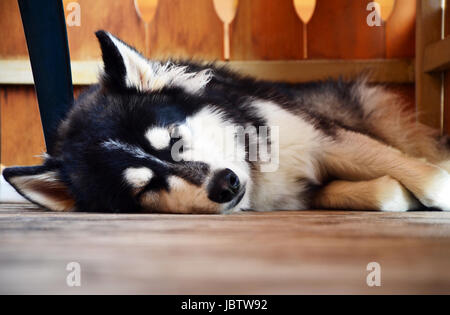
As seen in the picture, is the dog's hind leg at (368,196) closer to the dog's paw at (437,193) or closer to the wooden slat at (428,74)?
the dog's paw at (437,193)

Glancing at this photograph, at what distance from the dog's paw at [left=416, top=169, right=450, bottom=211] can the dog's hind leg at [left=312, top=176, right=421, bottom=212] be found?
67 mm

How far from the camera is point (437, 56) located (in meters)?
2.61

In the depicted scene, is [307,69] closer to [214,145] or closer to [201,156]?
[214,145]

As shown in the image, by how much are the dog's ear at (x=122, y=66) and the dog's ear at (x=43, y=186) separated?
1.50ft

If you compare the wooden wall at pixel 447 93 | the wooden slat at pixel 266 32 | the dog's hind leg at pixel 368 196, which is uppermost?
the wooden slat at pixel 266 32

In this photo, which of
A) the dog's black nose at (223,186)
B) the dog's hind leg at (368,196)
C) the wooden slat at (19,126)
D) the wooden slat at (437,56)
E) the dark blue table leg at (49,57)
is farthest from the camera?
the wooden slat at (19,126)

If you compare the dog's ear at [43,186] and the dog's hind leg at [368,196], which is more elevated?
the dog's ear at [43,186]

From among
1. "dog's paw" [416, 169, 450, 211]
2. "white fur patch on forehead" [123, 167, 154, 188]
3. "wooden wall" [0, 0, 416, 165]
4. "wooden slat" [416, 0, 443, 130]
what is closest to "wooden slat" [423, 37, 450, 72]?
"wooden slat" [416, 0, 443, 130]

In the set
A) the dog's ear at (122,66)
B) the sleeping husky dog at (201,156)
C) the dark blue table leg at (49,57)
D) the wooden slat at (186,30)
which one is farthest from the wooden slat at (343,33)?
the dark blue table leg at (49,57)

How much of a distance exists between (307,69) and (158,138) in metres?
1.88

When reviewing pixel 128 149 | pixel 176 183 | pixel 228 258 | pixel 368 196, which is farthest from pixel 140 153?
pixel 368 196

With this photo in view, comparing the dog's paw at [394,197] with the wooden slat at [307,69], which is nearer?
the dog's paw at [394,197]

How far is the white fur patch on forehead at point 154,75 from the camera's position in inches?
69.9
